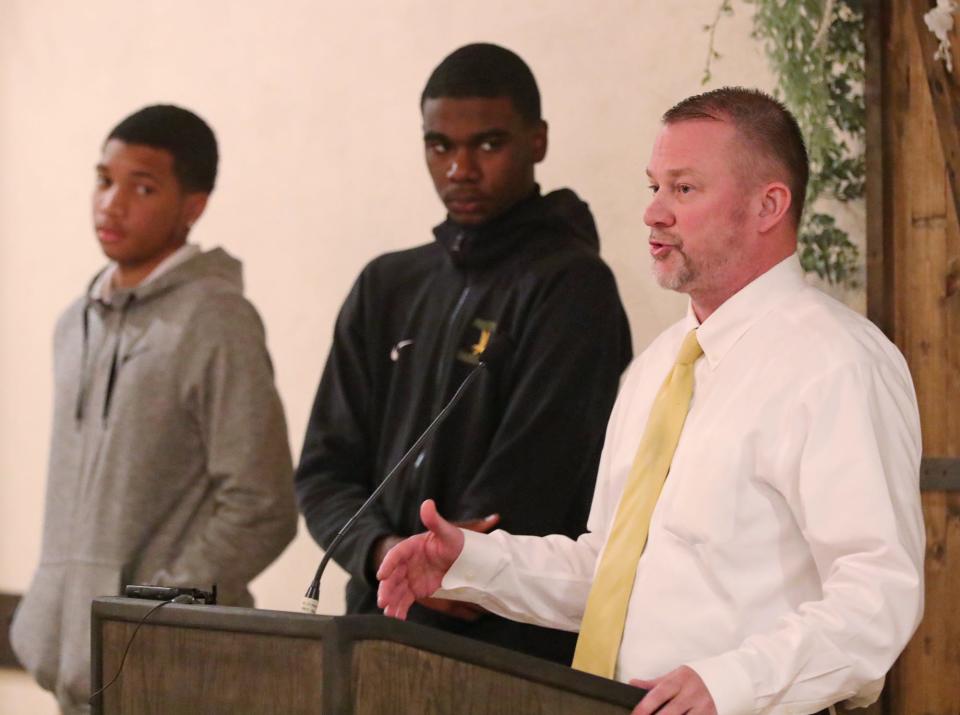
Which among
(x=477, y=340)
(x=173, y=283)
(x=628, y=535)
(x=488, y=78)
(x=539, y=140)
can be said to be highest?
(x=488, y=78)

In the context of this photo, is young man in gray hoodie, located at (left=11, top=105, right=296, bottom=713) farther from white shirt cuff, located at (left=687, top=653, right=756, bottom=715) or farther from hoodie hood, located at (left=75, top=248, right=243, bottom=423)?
white shirt cuff, located at (left=687, top=653, right=756, bottom=715)

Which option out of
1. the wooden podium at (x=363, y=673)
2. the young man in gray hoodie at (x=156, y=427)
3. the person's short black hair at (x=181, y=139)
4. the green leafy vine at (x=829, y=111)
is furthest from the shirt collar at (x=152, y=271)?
the wooden podium at (x=363, y=673)

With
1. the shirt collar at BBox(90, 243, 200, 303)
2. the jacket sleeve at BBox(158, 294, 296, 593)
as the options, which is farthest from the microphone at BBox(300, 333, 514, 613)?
the shirt collar at BBox(90, 243, 200, 303)

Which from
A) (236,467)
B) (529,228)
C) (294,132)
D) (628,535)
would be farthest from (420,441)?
(294,132)

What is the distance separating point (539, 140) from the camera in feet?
9.74

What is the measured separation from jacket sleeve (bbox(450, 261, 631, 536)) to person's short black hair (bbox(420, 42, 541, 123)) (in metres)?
0.44

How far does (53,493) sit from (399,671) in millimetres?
2378

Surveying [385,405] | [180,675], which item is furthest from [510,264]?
[180,675]

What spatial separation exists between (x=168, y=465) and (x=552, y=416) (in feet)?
3.74

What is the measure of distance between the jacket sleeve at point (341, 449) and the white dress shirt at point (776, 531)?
0.93m

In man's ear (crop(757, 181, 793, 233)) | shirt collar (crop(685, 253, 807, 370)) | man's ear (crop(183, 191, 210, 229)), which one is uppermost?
man's ear (crop(183, 191, 210, 229))

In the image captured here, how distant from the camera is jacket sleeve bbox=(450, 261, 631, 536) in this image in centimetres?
264

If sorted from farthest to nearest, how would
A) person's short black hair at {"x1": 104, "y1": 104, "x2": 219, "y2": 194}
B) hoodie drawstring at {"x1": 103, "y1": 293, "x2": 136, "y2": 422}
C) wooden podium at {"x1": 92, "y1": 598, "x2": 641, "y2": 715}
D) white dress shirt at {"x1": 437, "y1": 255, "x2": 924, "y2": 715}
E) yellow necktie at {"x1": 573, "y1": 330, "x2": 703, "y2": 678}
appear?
person's short black hair at {"x1": 104, "y1": 104, "x2": 219, "y2": 194}
hoodie drawstring at {"x1": 103, "y1": 293, "x2": 136, "y2": 422}
yellow necktie at {"x1": 573, "y1": 330, "x2": 703, "y2": 678}
white dress shirt at {"x1": 437, "y1": 255, "x2": 924, "y2": 715}
wooden podium at {"x1": 92, "y1": 598, "x2": 641, "y2": 715}

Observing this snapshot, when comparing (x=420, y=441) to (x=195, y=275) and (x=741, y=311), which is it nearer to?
(x=741, y=311)
